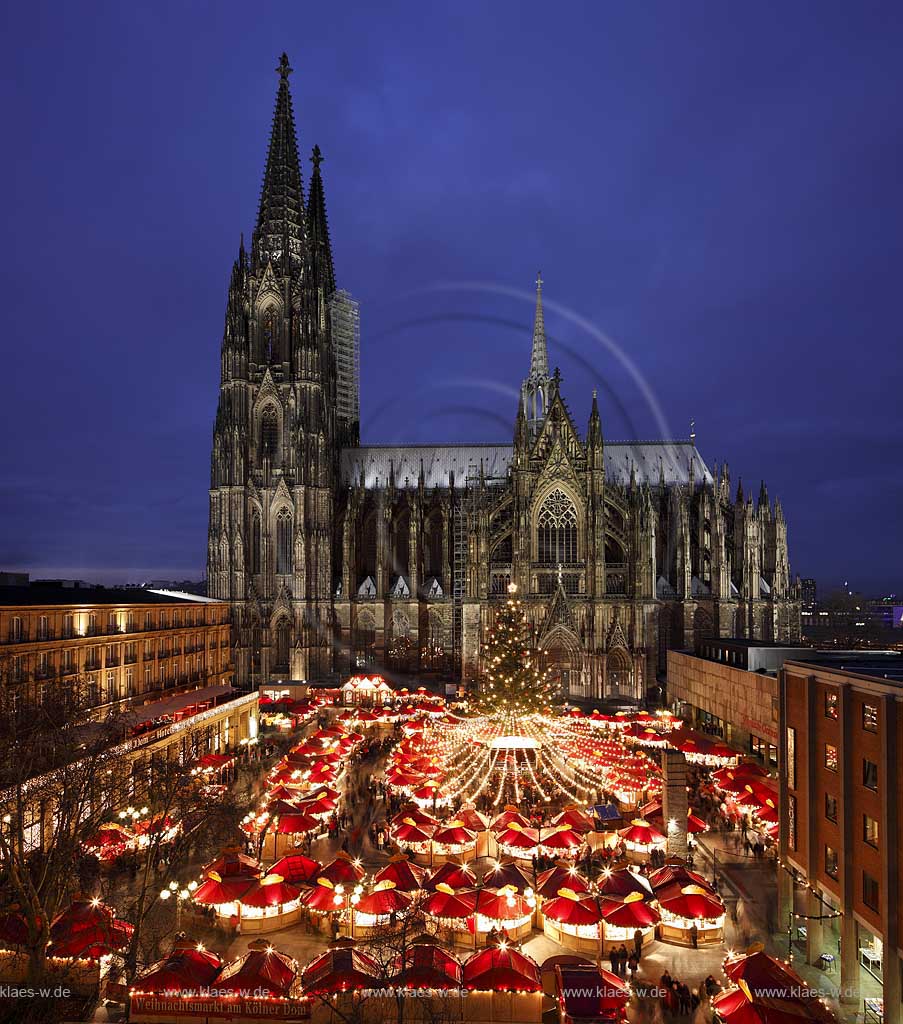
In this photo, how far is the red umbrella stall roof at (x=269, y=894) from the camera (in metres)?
27.0

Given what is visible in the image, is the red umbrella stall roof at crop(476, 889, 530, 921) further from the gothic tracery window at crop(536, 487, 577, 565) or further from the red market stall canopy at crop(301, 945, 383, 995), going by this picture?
the gothic tracery window at crop(536, 487, 577, 565)

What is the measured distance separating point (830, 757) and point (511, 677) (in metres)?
24.3

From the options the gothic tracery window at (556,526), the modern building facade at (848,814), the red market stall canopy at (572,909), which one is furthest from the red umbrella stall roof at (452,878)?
the gothic tracery window at (556,526)

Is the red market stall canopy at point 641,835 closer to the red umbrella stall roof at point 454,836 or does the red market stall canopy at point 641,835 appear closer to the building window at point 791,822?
the red umbrella stall roof at point 454,836

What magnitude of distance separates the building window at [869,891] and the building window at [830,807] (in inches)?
84.3

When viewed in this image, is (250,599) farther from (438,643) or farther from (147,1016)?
(147,1016)

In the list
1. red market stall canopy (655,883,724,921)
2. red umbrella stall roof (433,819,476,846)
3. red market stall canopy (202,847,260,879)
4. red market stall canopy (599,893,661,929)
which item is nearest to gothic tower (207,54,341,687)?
red umbrella stall roof (433,819,476,846)

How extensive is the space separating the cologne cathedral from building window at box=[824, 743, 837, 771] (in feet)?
148

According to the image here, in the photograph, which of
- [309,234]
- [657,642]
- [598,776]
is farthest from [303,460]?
[598,776]

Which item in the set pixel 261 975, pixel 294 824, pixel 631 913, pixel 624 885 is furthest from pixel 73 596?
pixel 631 913

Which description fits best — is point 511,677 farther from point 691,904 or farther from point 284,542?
point 284,542

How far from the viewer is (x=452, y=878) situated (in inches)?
1114

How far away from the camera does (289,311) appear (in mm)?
80562

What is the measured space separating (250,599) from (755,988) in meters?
63.2
